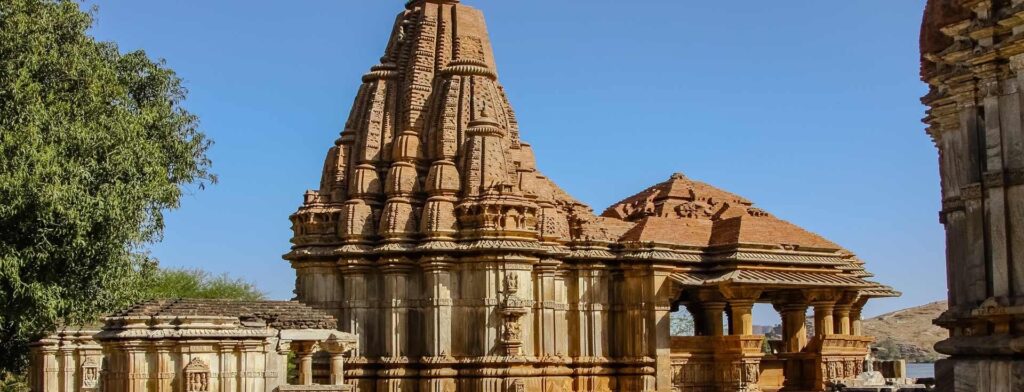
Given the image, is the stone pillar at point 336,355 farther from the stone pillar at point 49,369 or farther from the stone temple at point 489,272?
the stone pillar at point 49,369

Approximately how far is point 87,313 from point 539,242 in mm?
9949

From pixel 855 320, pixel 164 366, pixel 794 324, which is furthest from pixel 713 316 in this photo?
pixel 164 366

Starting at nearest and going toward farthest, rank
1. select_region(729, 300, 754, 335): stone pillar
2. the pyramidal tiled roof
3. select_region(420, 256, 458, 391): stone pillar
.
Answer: the pyramidal tiled roof, select_region(420, 256, 458, 391): stone pillar, select_region(729, 300, 754, 335): stone pillar

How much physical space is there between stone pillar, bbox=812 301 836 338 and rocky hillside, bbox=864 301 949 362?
8997 centimetres

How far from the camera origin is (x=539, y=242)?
92.5 ft

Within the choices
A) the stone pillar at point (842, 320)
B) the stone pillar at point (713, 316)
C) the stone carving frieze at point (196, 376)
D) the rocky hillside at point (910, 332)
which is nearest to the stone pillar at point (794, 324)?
the stone pillar at point (842, 320)

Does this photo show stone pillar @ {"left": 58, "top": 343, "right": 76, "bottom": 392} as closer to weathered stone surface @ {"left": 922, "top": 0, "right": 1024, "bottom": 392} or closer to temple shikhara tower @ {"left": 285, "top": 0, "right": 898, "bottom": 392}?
temple shikhara tower @ {"left": 285, "top": 0, "right": 898, "bottom": 392}

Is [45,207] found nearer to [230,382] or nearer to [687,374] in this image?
[230,382]

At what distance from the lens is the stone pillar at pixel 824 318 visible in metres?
32.0

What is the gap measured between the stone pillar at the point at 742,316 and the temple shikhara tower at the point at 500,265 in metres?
0.04

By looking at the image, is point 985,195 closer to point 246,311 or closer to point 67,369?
point 246,311

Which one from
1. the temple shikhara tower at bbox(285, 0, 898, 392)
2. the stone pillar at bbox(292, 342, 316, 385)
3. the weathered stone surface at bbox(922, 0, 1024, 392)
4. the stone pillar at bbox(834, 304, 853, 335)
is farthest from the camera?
the stone pillar at bbox(834, 304, 853, 335)

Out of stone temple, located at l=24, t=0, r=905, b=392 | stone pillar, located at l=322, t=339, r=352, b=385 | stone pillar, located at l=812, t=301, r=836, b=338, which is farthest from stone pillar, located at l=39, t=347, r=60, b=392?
stone pillar, located at l=812, t=301, r=836, b=338

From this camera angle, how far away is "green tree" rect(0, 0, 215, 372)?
21.0 m
